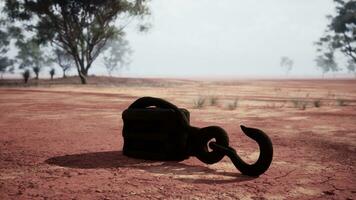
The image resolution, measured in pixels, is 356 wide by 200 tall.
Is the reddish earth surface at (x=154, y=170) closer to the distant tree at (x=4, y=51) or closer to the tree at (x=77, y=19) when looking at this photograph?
the tree at (x=77, y=19)

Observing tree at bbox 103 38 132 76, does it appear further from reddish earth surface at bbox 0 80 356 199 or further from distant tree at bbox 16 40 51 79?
reddish earth surface at bbox 0 80 356 199

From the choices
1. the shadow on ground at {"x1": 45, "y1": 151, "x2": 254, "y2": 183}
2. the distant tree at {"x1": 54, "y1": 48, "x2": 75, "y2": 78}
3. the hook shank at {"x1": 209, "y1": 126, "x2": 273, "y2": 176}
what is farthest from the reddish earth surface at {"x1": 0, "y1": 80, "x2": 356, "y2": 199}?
the distant tree at {"x1": 54, "y1": 48, "x2": 75, "y2": 78}

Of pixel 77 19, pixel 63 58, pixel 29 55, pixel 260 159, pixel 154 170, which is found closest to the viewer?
pixel 260 159

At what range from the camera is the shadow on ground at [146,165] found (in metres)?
4.30

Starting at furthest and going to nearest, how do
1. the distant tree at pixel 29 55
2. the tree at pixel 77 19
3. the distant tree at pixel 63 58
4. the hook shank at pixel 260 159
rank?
1. the distant tree at pixel 29 55
2. the distant tree at pixel 63 58
3. the tree at pixel 77 19
4. the hook shank at pixel 260 159

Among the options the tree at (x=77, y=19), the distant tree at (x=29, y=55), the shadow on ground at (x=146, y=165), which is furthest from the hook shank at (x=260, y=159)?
the distant tree at (x=29, y=55)

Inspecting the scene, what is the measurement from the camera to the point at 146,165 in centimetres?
489

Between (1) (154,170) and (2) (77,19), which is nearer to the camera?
(1) (154,170)

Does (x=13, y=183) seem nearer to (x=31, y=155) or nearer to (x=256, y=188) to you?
(x=31, y=155)

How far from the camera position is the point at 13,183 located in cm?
400

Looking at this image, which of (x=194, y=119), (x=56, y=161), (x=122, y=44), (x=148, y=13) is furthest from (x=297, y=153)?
(x=122, y=44)

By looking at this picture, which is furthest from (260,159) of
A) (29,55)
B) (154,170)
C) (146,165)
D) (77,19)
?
(29,55)

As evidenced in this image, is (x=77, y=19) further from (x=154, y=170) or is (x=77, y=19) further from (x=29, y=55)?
(x=29, y=55)

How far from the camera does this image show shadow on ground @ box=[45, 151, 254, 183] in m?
4.30
